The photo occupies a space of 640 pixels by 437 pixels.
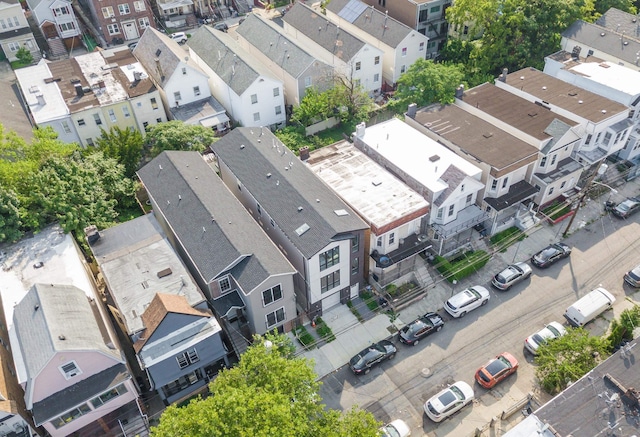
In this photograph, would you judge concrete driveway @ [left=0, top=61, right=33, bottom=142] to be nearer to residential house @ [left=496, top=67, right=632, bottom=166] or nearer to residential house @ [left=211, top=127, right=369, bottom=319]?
residential house @ [left=211, top=127, right=369, bottom=319]

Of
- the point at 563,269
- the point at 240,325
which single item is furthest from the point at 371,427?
the point at 563,269

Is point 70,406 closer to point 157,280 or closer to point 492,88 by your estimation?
point 157,280

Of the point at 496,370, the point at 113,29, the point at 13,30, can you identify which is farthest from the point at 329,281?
the point at 13,30

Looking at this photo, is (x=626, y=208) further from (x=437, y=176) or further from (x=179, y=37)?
(x=179, y=37)

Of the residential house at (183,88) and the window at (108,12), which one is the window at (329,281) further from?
the window at (108,12)

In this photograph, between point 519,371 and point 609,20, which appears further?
point 609,20
